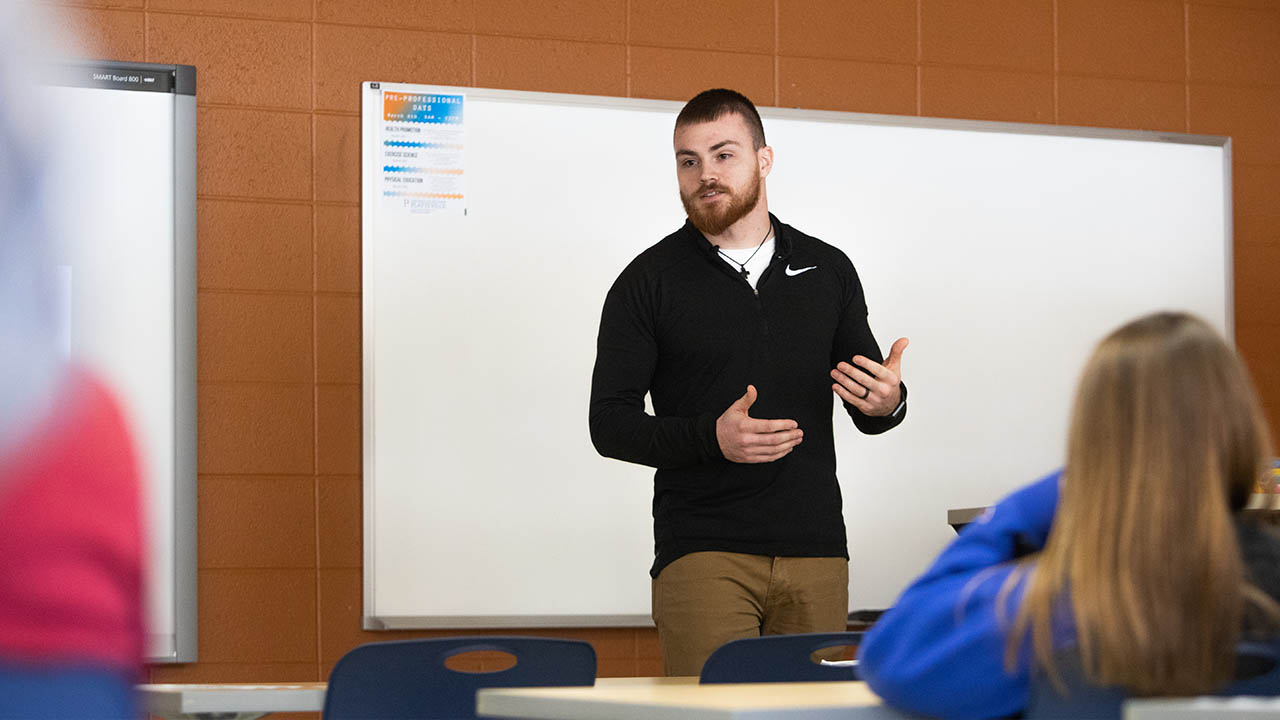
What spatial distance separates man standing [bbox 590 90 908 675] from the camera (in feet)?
8.95

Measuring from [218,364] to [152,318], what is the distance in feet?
0.70

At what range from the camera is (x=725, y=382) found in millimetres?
2797

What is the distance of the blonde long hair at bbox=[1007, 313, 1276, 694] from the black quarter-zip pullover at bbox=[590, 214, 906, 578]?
1535 millimetres

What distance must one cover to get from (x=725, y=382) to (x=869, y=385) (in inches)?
12.3

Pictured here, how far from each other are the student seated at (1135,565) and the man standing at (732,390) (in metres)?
1.41

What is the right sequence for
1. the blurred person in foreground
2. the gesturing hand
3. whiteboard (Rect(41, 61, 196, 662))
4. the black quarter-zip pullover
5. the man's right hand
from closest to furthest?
the blurred person in foreground
the man's right hand
the gesturing hand
the black quarter-zip pullover
whiteboard (Rect(41, 61, 196, 662))

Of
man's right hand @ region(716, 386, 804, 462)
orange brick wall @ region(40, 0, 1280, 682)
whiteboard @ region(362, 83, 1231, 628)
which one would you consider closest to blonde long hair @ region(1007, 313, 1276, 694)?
man's right hand @ region(716, 386, 804, 462)

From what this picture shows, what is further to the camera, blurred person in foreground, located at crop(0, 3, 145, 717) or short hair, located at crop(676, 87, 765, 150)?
short hair, located at crop(676, 87, 765, 150)

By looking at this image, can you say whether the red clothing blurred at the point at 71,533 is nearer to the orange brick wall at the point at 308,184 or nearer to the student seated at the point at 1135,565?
the student seated at the point at 1135,565

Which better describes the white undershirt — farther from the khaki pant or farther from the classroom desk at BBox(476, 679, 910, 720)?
the classroom desk at BBox(476, 679, 910, 720)

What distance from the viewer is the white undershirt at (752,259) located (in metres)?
2.90

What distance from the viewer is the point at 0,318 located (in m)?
0.52

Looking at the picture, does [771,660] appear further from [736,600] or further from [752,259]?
[752,259]

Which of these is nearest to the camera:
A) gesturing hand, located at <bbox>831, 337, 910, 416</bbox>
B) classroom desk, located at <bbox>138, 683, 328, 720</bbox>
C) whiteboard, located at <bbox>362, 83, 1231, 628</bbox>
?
classroom desk, located at <bbox>138, 683, 328, 720</bbox>
